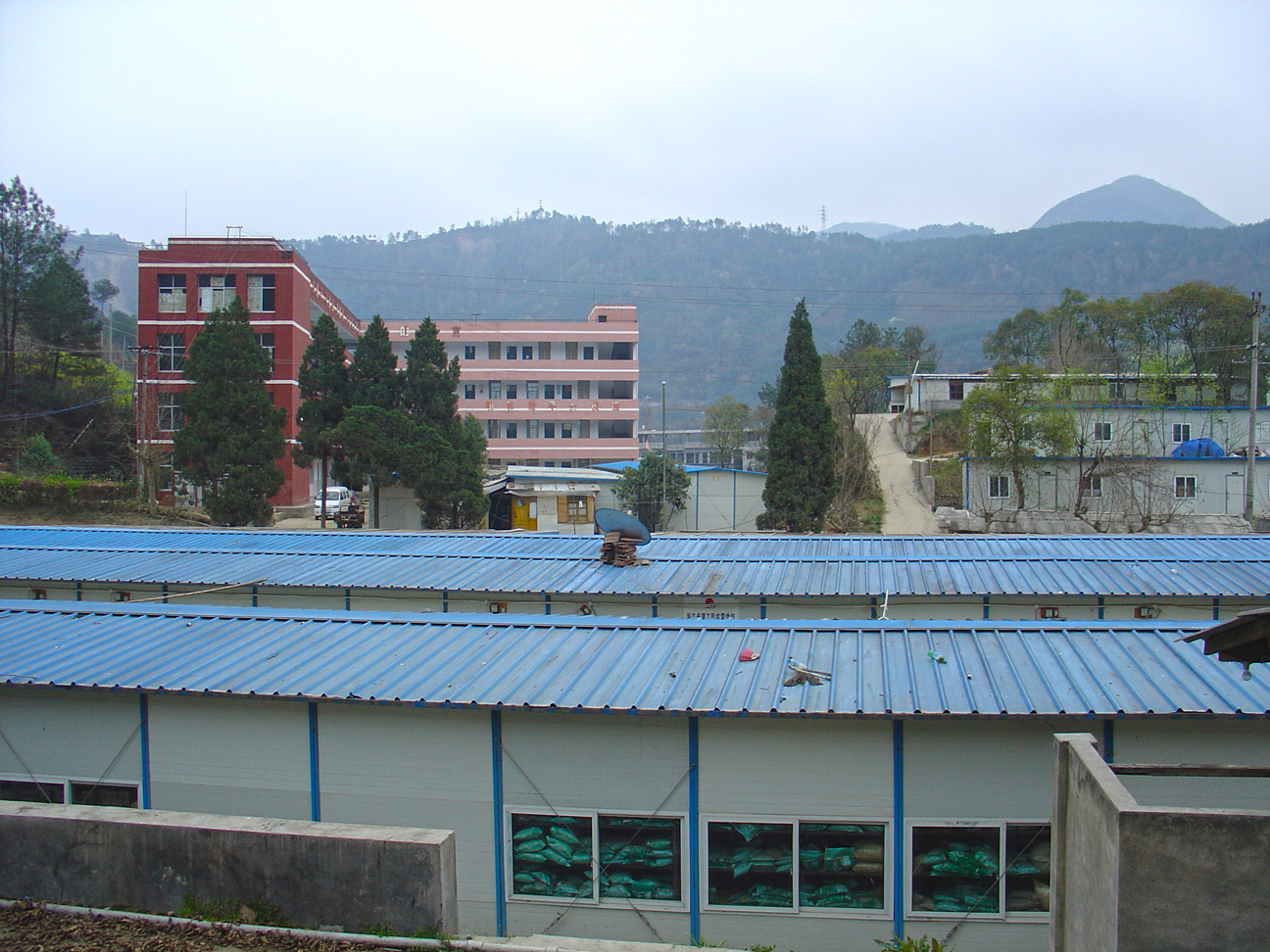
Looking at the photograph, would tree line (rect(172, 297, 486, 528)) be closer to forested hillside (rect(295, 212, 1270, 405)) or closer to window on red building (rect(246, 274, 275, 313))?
window on red building (rect(246, 274, 275, 313))

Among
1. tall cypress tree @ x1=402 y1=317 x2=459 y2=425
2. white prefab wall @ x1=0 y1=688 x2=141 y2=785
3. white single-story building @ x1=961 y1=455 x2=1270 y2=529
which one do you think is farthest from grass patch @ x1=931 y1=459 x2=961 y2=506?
white prefab wall @ x1=0 y1=688 x2=141 y2=785

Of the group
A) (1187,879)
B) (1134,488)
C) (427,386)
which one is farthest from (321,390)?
(1187,879)

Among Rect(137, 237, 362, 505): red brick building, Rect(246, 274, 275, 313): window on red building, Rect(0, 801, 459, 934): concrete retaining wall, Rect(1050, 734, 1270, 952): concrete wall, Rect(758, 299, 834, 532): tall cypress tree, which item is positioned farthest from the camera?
Rect(246, 274, 275, 313): window on red building

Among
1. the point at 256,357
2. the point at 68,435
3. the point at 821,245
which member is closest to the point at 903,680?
the point at 256,357

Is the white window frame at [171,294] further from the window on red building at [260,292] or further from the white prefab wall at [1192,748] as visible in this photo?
the white prefab wall at [1192,748]

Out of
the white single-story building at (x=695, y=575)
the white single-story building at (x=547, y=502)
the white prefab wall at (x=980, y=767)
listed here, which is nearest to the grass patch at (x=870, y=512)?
the white single-story building at (x=547, y=502)

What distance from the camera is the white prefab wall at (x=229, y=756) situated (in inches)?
349

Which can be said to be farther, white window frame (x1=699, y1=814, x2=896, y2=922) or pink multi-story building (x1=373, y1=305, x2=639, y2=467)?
pink multi-story building (x1=373, y1=305, x2=639, y2=467)

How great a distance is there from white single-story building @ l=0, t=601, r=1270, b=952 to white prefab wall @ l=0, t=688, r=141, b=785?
2 cm

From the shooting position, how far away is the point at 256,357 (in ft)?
103

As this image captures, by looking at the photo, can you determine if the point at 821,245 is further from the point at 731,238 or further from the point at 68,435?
the point at 68,435

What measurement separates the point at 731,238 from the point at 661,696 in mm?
199313

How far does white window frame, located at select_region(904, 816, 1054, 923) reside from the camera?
306 inches

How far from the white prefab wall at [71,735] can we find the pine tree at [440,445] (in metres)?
23.0
